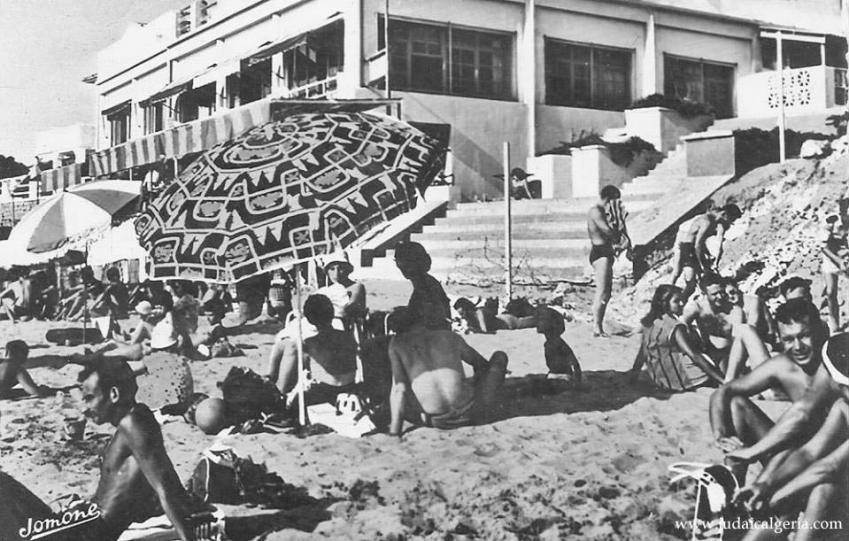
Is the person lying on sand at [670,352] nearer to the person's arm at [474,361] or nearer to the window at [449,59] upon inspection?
the person's arm at [474,361]

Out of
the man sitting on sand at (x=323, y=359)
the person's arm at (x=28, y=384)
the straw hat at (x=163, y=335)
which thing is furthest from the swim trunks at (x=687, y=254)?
the person's arm at (x=28, y=384)

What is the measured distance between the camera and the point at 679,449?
4.20 meters

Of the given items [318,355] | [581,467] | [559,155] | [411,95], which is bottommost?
[581,467]

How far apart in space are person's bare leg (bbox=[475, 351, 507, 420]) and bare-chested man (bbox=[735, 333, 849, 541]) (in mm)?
1305

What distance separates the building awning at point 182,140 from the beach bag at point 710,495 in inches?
118

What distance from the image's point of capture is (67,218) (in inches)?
177

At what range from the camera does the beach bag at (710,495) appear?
4031mm

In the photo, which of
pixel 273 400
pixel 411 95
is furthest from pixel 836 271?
pixel 273 400

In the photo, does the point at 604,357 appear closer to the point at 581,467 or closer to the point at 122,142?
the point at 581,467

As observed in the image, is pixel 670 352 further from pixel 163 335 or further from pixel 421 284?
pixel 163 335

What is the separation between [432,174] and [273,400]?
1429 millimetres

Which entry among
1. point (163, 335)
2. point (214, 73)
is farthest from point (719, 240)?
point (214, 73)

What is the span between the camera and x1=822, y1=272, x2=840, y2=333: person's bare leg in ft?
14.6

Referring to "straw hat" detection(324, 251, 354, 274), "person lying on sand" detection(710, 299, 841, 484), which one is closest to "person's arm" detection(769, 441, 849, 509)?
"person lying on sand" detection(710, 299, 841, 484)
